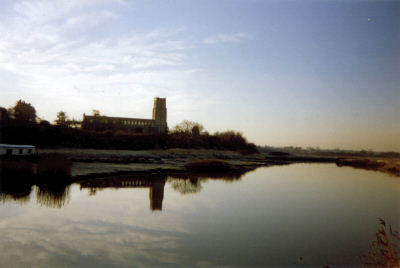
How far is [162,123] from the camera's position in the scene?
9431 cm

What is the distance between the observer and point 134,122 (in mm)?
89000

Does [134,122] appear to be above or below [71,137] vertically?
above

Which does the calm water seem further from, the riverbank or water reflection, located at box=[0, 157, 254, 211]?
the riverbank

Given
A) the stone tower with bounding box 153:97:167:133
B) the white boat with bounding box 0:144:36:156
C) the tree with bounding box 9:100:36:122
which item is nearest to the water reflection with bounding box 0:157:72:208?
the white boat with bounding box 0:144:36:156

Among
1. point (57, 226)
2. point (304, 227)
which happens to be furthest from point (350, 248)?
point (57, 226)

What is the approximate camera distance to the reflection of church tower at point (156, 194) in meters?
14.9

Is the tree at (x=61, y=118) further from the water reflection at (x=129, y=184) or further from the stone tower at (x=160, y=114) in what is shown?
the water reflection at (x=129, y=184)

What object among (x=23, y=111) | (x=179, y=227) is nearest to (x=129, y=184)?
(x=179, y=227)

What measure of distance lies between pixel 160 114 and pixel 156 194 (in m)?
78.6

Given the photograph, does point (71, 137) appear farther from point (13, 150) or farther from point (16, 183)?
point (16, 183)

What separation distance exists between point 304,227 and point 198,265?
6.17 meters

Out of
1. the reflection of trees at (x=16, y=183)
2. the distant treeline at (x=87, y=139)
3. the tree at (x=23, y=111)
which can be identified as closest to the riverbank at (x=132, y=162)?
the reflection of trees at (x=16, y=183)

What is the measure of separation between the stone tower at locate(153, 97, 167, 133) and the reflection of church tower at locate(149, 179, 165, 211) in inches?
2790

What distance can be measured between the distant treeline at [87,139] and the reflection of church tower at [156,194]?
35.1m
